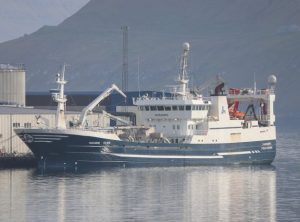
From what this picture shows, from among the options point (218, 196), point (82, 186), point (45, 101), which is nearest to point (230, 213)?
point (218, 196)

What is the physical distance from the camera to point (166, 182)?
105 m

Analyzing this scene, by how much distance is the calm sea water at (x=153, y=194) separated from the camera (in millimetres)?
87875

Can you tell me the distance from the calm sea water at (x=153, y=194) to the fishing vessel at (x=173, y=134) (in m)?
1.62

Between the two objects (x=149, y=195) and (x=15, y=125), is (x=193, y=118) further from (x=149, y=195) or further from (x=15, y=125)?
(x=149, y=195)

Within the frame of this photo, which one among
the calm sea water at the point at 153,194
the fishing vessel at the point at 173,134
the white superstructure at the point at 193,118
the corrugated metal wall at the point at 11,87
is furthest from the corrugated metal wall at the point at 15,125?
the corrugated metal wall at the point at 11,87

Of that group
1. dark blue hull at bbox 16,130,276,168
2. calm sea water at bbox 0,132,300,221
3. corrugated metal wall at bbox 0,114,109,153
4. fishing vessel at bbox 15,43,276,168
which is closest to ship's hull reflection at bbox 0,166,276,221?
calm sea water at bbox 0,132,300,221

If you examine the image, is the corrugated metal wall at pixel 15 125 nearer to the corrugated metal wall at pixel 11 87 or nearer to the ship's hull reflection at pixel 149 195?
the ship's hull reflection at pixel 149 195

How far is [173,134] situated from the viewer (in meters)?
120

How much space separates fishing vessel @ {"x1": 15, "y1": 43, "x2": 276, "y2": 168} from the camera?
115188 mm

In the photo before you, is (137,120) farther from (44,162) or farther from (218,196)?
(218,196)

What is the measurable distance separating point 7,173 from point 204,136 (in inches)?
649

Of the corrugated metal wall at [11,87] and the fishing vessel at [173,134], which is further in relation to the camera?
the corrugated metal wall at [11,87]

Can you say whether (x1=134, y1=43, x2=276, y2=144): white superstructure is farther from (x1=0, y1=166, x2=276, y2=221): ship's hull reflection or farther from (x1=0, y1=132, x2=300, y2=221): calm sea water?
(x1=0, y1=166, x2=276, y2=221): ship's hull reflection

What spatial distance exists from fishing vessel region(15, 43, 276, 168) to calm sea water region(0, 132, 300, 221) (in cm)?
162
